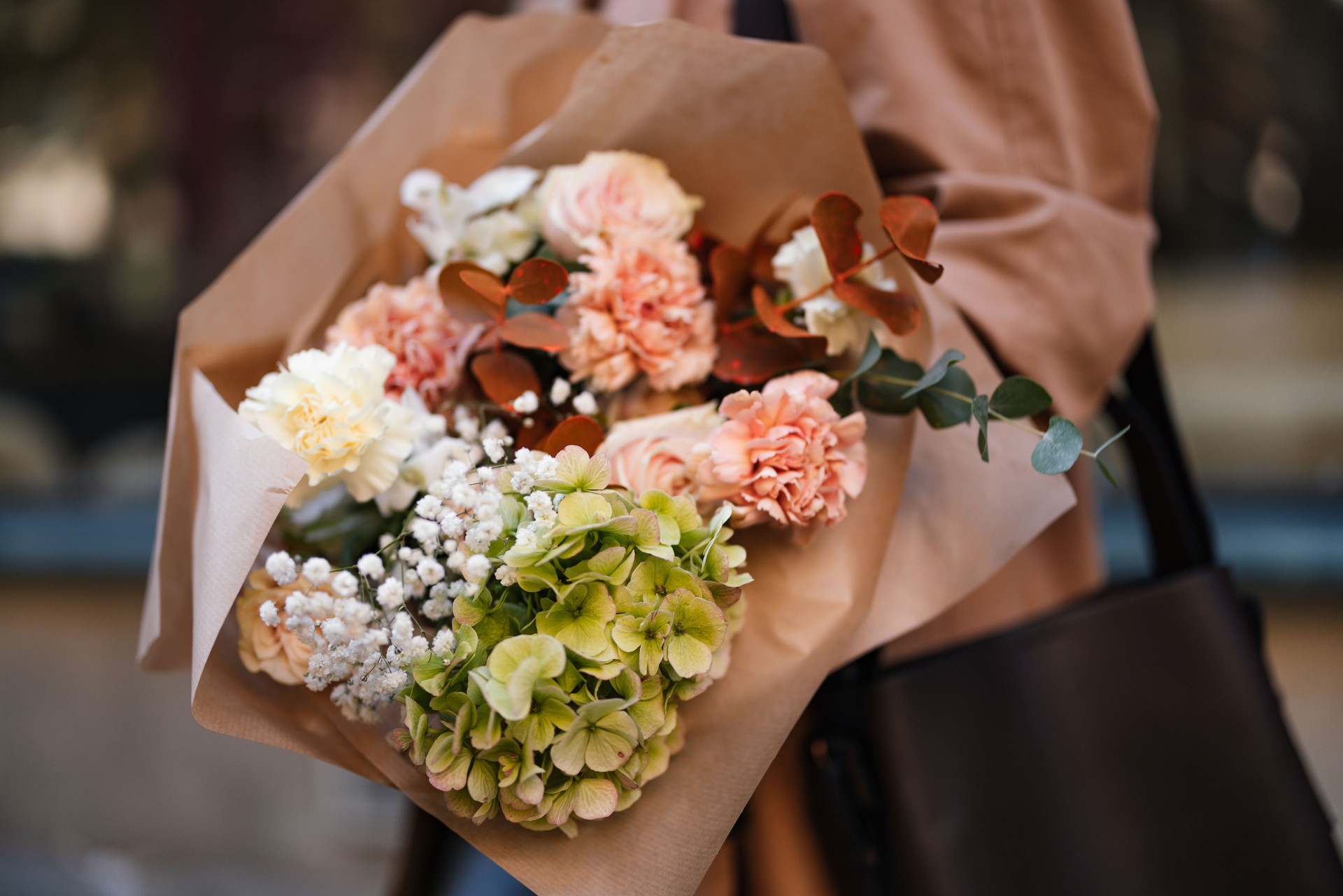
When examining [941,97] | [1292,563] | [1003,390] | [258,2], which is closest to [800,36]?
[941,97]

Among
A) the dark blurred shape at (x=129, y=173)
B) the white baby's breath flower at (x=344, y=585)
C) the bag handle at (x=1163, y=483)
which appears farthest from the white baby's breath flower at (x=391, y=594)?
the dark blurred shape at (x=129, y=173)

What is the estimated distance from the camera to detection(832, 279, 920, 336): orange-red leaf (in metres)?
0.57

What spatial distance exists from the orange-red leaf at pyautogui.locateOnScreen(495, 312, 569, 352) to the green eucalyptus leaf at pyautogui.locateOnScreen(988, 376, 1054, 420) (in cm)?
27

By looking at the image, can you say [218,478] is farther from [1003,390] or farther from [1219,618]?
[1219,618]

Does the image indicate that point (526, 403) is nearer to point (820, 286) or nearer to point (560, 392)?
point (560, 392)

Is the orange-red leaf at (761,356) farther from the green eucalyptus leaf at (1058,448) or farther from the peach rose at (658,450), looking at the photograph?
the green eucalyptus leaf at (1058,448)

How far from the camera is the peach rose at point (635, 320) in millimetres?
572

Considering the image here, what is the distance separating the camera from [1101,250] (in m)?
0.74

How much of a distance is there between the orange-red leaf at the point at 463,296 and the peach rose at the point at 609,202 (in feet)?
0.22

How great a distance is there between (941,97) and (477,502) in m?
0.53

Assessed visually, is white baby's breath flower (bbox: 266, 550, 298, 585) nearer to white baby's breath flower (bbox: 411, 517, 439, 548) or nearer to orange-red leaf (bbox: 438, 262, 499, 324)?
white baby's breath flower (bbox: 411, 517, 439, 548)

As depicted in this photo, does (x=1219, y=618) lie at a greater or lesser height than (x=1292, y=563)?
greater

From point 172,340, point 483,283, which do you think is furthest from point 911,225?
point 172,340

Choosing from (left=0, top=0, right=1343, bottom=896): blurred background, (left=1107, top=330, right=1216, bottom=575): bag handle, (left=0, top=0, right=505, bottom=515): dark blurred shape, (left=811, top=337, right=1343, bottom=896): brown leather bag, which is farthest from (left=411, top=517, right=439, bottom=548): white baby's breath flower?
(left=0, top=0, right=505, bottom=515): dark blurred shape
